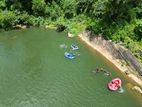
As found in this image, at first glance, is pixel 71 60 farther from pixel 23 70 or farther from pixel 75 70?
pixel 23 70

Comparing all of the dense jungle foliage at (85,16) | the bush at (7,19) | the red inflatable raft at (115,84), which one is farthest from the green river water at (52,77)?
the bush at (7,19)

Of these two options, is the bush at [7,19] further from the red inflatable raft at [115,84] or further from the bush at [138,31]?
the red inflatable raft at [115,84]

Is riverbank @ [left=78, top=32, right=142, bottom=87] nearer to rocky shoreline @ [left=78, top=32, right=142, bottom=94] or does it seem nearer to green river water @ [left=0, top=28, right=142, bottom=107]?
rocky shoreline @ [left=78, top=32, right=142, bottom=94]

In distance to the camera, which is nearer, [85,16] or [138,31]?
[138,31]

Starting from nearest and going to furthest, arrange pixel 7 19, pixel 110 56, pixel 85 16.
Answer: pixel 110 56, pixel 85 16, pixel 7 19

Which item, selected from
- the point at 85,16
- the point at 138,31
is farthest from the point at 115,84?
the point at 85,16

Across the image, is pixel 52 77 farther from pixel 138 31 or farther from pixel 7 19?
pixel 7 19

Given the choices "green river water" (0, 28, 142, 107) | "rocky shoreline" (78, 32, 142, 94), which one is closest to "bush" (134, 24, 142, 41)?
"rocky shoreline" (78, 32, 142, 94)
